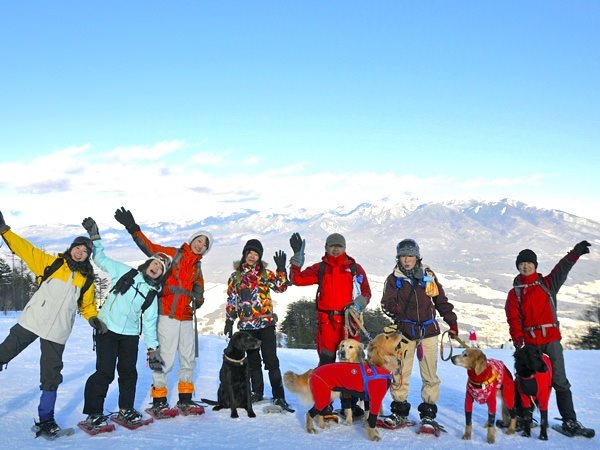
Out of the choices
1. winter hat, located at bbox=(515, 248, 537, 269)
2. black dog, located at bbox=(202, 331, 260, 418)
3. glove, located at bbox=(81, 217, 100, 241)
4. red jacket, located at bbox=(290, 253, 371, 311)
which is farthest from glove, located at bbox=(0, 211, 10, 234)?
winter hat, located at bbox=(515, 248, 537, 269)

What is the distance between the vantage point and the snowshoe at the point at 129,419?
5812 mm

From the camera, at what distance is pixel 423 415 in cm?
629

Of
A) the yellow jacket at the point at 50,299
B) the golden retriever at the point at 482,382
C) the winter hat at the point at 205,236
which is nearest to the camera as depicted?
the yellow jacket at the point at 50,299

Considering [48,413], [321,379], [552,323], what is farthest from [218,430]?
[552,323]

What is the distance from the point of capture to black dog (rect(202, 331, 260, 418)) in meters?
6.65

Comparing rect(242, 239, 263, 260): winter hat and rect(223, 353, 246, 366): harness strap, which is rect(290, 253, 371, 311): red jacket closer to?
rect(242, 239, 263, 260): winter hat

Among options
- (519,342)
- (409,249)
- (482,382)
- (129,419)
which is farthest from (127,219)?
(519,342)

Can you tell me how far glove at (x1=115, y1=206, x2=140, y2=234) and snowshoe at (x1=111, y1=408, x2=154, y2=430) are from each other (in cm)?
241

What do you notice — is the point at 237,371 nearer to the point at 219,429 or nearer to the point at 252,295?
the point at 219,429

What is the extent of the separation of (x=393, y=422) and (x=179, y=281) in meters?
3.34

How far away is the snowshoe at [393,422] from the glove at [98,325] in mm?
3599

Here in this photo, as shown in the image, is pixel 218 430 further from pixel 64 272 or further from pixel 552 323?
pixel 552 323

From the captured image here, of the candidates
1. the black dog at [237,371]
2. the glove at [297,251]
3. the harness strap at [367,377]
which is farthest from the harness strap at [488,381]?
the black dog at [237,371]

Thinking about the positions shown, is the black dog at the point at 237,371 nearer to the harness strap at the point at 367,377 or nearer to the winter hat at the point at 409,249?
the harness strap at the point at 367,377
